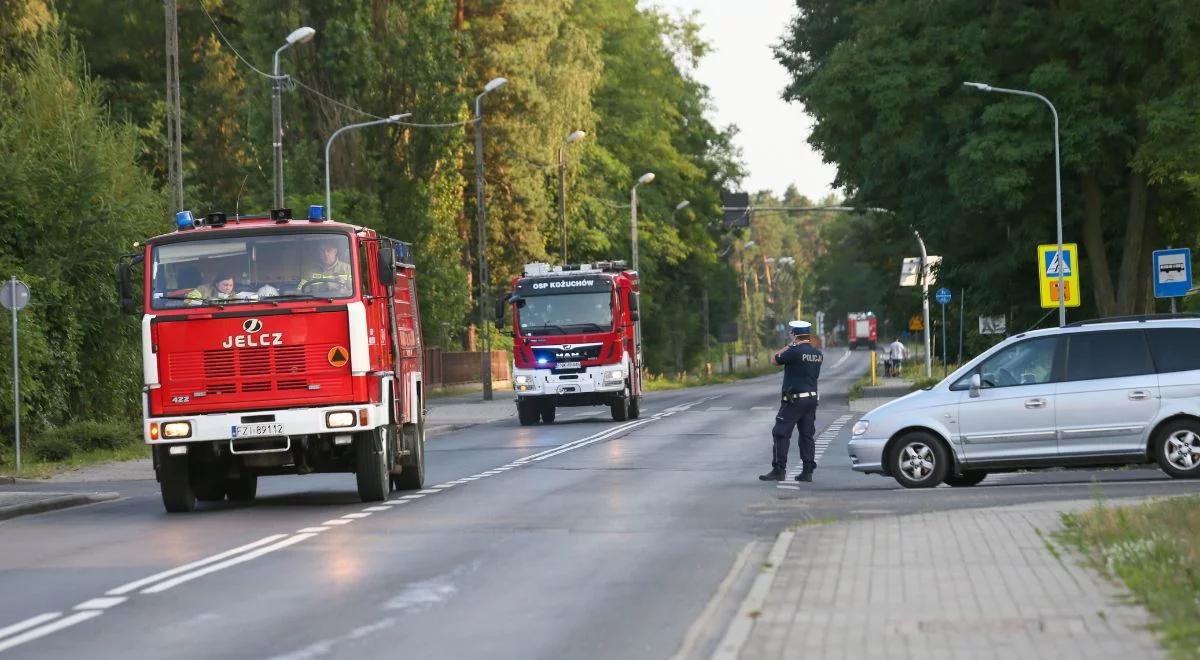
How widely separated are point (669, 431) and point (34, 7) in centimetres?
2540

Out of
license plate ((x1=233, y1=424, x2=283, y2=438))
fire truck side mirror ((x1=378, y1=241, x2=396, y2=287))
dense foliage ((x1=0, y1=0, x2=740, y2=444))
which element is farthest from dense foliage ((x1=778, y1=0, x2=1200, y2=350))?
license plate ((x1=233, y1=424, x2=283, y2=438))

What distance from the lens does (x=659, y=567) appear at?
44.3ft

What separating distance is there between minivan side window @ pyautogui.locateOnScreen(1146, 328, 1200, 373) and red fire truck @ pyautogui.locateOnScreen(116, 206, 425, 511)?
8045 mm

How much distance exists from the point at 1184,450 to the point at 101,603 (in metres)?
12.5

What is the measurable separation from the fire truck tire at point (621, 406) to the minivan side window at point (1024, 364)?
67.4 ft

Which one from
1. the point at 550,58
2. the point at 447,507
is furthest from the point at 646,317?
the point at 447,507

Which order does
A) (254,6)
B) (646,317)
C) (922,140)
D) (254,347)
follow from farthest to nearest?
(646,317), (254,6), (922,140), (254,347)

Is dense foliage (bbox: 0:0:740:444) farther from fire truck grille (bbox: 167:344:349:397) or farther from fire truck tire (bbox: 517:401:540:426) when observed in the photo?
fire truck grille (bbox: 167:344:349:397)

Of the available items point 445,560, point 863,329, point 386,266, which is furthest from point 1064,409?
point 863,329

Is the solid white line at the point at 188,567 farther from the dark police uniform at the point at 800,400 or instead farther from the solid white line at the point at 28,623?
the dark police uniform at the point at 800,400

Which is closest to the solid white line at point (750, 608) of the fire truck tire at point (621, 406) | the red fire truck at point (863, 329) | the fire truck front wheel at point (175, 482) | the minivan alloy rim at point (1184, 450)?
the fire truck front wheel at point (175, 482)

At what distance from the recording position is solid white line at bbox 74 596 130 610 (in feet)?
39.0

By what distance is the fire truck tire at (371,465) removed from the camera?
64.7ft

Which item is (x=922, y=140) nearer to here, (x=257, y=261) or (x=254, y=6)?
(x=254, y=6)
